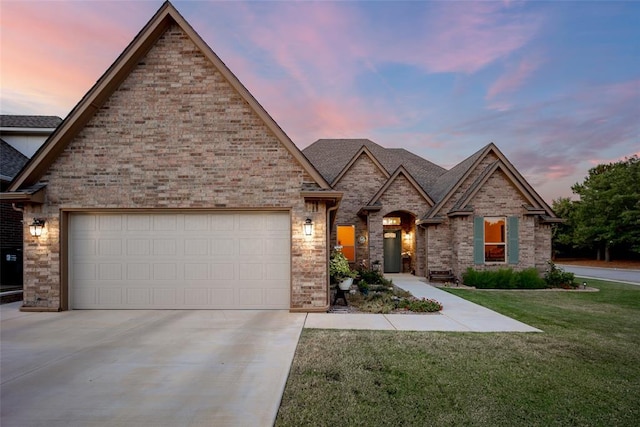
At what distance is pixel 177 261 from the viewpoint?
8.12m

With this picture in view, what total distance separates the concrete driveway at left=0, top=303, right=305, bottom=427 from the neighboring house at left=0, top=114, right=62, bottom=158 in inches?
423

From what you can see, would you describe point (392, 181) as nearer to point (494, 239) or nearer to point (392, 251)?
point (392, 251)

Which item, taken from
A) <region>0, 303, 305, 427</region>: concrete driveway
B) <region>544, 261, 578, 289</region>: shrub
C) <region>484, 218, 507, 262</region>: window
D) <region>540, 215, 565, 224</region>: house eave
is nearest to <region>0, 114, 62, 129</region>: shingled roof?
<region>0, 303, 305, 427</region>: concrete driveway

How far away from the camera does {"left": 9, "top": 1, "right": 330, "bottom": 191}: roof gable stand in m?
7.54

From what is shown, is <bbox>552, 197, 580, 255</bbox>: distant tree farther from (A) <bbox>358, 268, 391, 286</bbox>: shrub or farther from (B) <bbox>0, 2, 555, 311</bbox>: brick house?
(B) <bbox>0, 2, 555, 311</bbox>: brick house

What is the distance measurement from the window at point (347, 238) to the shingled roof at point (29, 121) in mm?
14295

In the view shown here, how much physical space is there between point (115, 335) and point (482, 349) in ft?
22.2

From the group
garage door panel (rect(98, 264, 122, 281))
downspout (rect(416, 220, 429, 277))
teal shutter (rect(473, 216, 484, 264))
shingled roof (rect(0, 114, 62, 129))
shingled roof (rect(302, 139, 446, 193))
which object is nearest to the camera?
garage door panel (rect(98, 264, 122, 281))

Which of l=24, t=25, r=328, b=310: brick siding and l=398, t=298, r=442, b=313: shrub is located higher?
l=24, t=25, r=328, b=310: brick siding

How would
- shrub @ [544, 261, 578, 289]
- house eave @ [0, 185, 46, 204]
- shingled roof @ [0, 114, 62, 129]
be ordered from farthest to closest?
shingled roof @ [0, 114, 62, 129] → shrub @ [544, 261, 578, 289] → house eave @ [0, 185, 46, 204]

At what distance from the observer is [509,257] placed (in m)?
13.3

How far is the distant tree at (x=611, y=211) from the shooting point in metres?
28.3

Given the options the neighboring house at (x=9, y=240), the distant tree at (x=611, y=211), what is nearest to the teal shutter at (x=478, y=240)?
the neighboring house at (x=9, y=240)

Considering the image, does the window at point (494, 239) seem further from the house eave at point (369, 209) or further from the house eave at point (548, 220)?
the house eave at point (369, 209)
